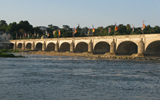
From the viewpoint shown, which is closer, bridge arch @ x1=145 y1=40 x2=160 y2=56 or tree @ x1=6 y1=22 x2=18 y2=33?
bridge arch @ x1=145 y1=40 x2=160 y2=56

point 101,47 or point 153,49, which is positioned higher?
point 101,47

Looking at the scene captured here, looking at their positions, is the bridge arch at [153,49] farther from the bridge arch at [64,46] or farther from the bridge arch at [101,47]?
the bridge arch at [64,46]

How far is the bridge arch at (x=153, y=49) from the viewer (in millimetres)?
71562

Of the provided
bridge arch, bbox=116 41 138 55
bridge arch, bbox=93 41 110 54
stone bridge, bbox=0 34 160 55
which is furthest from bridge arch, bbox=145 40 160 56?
bridge arch, bbox=93 41 110 54

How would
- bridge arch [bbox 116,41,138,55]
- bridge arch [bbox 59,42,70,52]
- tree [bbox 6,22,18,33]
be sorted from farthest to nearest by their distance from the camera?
tree [bbox 6,22,18,33]
bridge arch [bbox 59,42,70,52]
bridge arch [bbox 116,41,138,55]

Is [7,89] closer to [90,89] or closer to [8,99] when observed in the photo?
[8,99]

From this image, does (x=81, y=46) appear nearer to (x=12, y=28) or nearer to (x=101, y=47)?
(x=101, y=47)

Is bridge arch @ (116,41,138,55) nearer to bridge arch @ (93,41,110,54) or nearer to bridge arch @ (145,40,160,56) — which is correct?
bridge arch @ (145,40,160,56)

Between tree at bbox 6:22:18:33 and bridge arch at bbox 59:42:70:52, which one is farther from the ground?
tree at bbox 6:22:18:33

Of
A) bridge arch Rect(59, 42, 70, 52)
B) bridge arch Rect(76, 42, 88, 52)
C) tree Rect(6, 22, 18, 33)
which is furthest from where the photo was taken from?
tree Rect(6, 22, 18, 33)

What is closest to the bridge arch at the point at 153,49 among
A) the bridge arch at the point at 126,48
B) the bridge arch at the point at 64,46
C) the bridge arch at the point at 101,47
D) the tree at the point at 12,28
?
the bridge arch at the point at 126,48

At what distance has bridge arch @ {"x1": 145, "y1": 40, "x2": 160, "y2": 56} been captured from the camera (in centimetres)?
7156

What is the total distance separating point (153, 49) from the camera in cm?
7406

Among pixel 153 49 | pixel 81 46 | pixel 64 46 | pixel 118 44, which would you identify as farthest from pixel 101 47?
pixel 153 49
